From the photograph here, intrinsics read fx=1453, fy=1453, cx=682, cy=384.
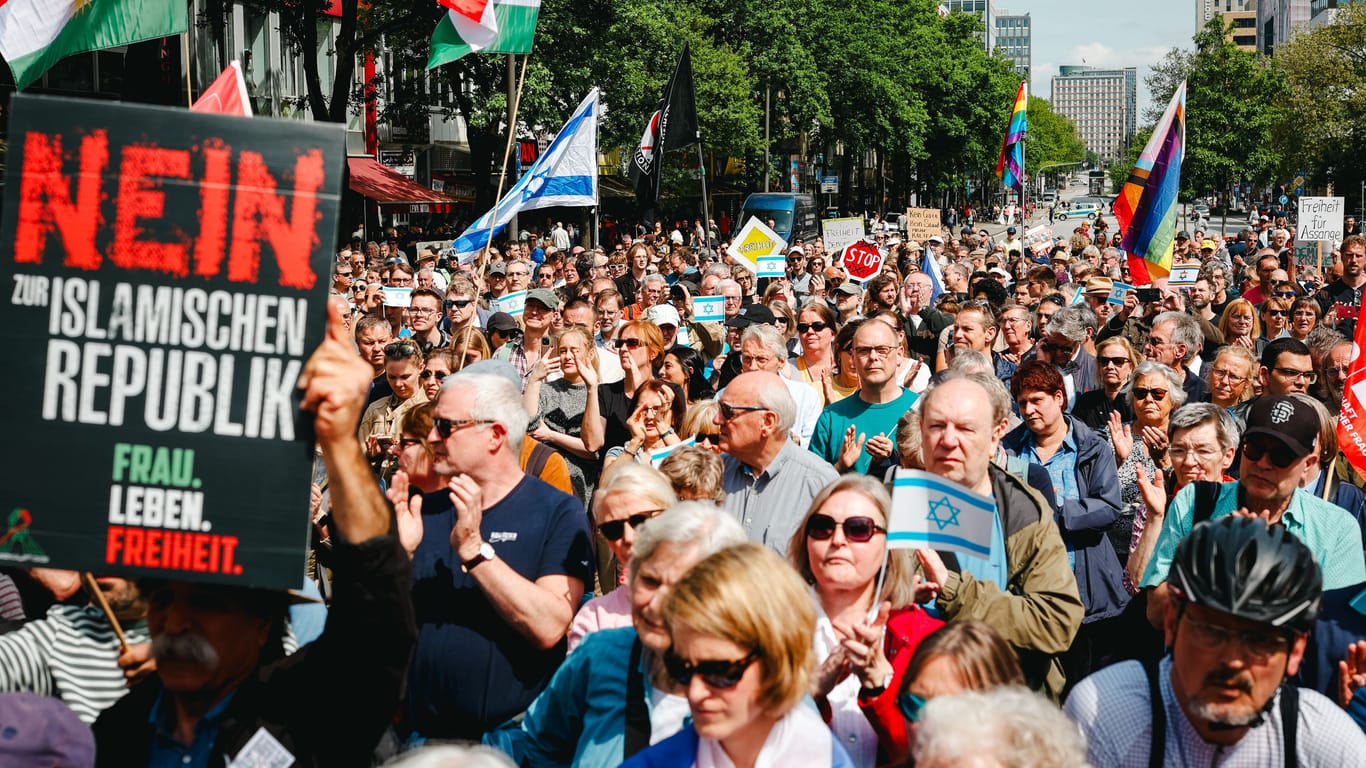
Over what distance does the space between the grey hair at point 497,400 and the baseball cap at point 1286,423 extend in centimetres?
236

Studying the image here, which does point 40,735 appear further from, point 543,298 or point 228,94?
point 543,298

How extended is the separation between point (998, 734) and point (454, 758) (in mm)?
1032

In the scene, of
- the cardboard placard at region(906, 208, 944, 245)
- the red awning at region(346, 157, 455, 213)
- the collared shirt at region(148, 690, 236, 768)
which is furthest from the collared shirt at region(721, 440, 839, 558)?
the red awning at region(346, 157, 455, 213)

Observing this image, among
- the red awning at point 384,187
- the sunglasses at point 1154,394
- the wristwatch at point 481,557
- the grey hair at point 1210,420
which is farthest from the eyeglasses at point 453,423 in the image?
the red awning at point 384,187

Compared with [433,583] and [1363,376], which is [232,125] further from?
[1363,376]

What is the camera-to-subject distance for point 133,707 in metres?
2.97

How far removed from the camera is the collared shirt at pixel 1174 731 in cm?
305

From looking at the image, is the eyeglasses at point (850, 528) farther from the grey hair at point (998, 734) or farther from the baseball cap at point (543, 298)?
the baseball cap at point (543, 298)

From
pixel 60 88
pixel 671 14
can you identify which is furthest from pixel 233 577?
pixel 671 14

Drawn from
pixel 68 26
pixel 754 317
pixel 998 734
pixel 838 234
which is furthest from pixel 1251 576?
pixel 838 234

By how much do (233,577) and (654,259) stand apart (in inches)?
706

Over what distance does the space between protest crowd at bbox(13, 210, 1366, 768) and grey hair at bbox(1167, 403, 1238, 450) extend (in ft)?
0.05

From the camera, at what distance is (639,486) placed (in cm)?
428

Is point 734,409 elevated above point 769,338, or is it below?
below
